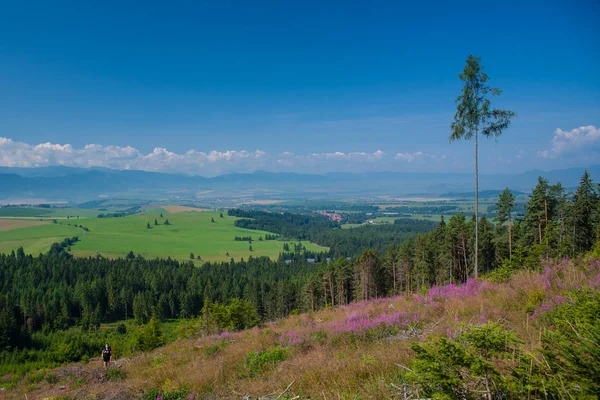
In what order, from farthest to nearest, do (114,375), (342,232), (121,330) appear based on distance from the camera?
(342,232)
(121,330)
(114,375)

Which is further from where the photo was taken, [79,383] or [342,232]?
[342,232]

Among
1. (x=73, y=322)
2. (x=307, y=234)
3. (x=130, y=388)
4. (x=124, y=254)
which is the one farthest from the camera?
(x=307, y=234)

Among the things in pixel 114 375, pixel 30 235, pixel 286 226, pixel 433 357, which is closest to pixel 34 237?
pixel 30 235

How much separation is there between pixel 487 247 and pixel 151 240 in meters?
131

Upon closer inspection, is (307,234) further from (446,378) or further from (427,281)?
(446,378)

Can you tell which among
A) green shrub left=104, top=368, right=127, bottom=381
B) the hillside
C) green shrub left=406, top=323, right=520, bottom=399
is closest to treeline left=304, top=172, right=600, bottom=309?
the hillside

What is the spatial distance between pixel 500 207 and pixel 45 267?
105 m

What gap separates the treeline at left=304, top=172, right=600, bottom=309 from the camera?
25312 mm

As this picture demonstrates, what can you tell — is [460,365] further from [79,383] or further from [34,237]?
[34,237]

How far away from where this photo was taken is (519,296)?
772 cm

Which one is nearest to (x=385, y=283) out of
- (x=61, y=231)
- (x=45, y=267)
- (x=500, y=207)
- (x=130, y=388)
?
(x=500, y=207)

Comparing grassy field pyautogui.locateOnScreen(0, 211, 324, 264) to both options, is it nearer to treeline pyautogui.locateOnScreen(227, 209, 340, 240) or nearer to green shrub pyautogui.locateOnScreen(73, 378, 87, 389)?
treeline pyautogui.locateOnScreen(227, 209, 340, 240)

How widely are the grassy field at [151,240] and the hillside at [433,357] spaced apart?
10211 centimetres

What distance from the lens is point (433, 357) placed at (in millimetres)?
3033
